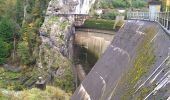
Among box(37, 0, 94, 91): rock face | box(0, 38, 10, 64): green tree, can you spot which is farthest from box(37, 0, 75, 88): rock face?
box(0, 38, 10, 64): green tree

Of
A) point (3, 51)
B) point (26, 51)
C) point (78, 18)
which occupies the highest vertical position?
point (78, 18)

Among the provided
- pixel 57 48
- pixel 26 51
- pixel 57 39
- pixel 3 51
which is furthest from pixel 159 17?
pixel 3 51

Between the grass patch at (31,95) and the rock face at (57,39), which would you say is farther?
the rock face at (57,39)

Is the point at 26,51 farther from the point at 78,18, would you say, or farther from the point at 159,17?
the point at 159,17

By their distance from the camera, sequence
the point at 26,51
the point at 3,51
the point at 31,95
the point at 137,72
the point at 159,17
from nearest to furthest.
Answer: the point at 137,72 → the point at 159,17 → the point at 31,95 → the point at 26,51 → the point at 3,51

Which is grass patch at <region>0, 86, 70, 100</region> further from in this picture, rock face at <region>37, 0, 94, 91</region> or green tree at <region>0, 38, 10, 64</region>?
green tree at <region>0, 38, 10, 64</region>

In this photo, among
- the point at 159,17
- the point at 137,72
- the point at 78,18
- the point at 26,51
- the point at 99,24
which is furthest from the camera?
the point at 26,51

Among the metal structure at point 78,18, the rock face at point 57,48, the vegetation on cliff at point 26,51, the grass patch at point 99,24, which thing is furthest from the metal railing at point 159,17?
the vegetation on cliff at point 26,51

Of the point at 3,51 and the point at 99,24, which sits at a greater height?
the point at 99,24

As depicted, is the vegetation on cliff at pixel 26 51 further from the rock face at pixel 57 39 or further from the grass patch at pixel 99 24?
the grass patch at pixel 99 24

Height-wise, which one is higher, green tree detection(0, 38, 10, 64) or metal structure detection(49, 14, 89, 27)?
metal structure detection(49, 14, 89, 27)
